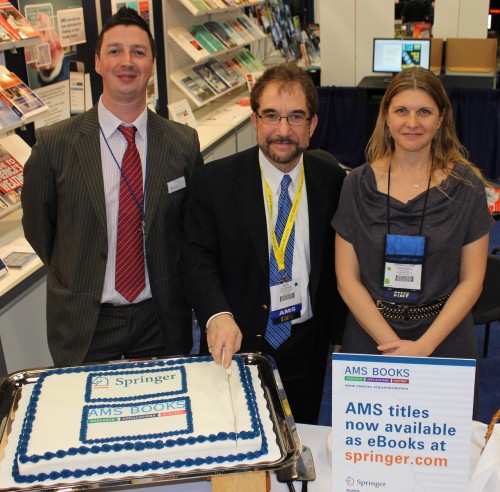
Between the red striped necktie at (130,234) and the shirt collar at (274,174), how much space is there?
0.45 m

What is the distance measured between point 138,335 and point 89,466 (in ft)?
2.99

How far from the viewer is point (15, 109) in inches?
120

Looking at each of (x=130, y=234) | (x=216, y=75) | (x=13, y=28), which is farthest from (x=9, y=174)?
(x=216, y=75)

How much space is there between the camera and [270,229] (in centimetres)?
201

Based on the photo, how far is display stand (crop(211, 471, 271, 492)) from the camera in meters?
1.33

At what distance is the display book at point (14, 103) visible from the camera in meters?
2.95

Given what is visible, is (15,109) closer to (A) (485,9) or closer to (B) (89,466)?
(B) (89,466)

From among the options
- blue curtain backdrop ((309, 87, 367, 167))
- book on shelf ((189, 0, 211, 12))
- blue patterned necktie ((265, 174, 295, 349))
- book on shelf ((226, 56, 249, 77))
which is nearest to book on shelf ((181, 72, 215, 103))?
book on shelf ((189, 0, 211, 12))

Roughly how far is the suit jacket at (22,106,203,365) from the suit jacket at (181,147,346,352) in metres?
0.22

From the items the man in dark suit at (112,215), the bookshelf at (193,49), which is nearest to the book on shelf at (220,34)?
the bookshelf at (193,49)

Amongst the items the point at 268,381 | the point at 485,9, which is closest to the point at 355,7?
the point at 485,9

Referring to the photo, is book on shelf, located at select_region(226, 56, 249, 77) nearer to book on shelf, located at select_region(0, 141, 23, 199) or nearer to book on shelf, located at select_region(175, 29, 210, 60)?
book on shelf, located at select_region(175, 29, 210, 60)

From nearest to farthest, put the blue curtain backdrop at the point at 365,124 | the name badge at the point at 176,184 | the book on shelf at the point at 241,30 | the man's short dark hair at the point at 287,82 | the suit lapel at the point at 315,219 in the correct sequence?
the man's short dark hair at the point at 287,82, the suit lapel at the point at 315,219, the name badge at the point at 176,184, the book on shelf at the point at 241,30, the blue curtain backdrop at the point at 365,124

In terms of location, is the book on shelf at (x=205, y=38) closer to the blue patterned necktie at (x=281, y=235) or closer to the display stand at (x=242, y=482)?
the blue patterned necktie at (x=281, y=235)
